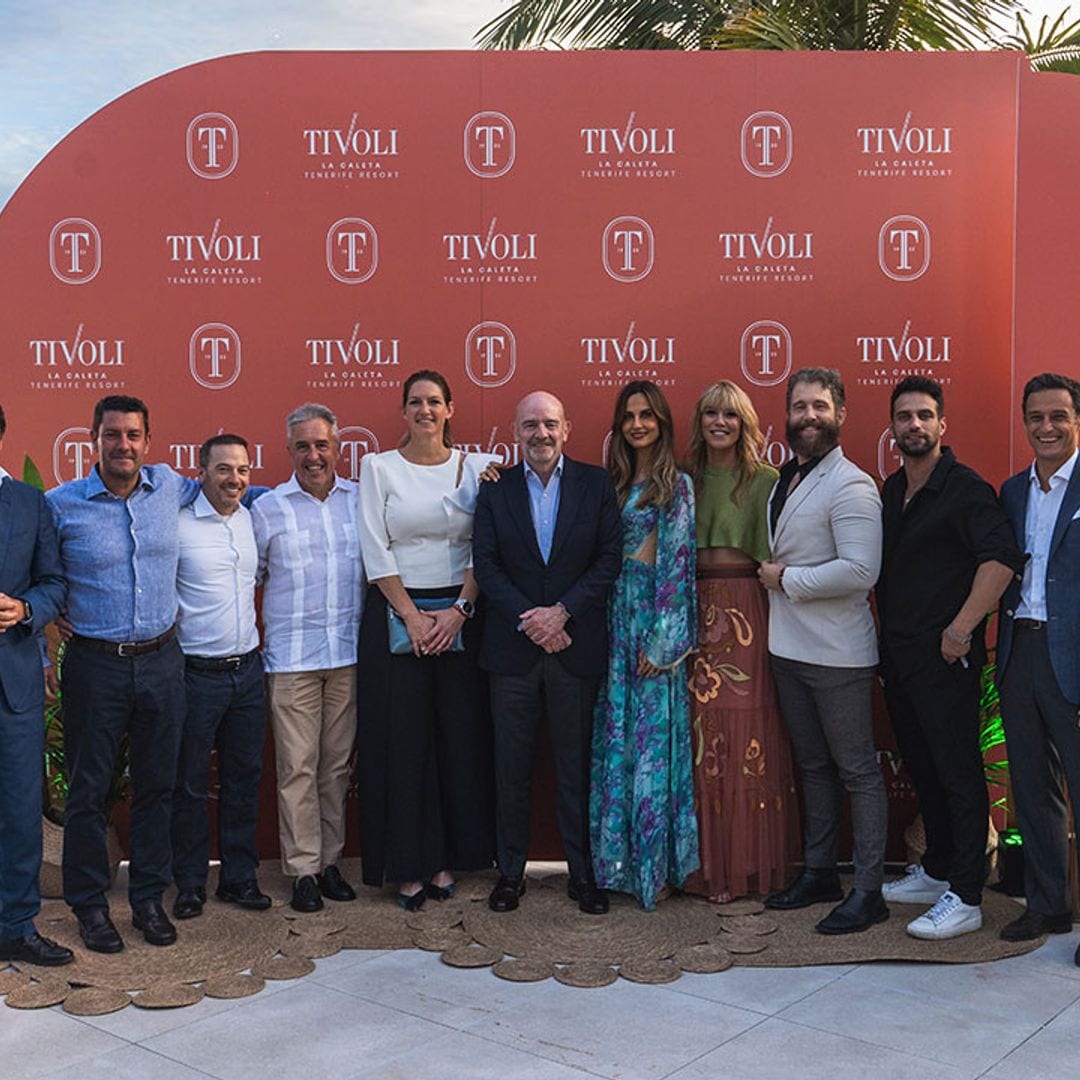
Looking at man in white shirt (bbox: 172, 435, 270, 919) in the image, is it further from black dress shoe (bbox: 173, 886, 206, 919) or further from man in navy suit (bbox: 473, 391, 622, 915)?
man in navy suit (bbox: 473, 391, 622, 915)

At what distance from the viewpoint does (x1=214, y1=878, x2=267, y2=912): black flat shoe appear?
3871 millimetres

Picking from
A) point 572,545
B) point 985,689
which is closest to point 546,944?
point 572,545

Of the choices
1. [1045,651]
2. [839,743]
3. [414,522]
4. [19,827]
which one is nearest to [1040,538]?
[1045,651]

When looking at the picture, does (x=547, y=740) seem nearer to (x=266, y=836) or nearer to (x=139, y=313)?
(x=266, y=836)

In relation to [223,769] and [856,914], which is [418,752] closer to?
[223,769]

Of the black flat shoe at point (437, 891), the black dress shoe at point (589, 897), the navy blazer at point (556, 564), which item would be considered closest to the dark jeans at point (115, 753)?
the black flat shoe at point (437, 891)

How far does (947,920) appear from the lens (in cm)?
359

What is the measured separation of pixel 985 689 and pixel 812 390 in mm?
1268

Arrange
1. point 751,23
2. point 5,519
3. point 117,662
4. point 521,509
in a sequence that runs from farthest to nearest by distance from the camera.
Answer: point 751,23, point 521,509, point 117,662, point 5,519

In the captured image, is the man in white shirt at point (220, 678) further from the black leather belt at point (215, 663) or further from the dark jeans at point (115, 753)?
the dark jeans at point (115, 753)

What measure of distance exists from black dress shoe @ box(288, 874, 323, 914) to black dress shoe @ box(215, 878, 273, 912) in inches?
3.6

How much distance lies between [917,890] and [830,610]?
3.34ft

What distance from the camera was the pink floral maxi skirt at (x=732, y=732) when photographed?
12.8ft

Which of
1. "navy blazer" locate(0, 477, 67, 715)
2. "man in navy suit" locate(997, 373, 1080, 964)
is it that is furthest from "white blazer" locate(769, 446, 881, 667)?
"navy blazer" locate(0, 477, 67, 715)
